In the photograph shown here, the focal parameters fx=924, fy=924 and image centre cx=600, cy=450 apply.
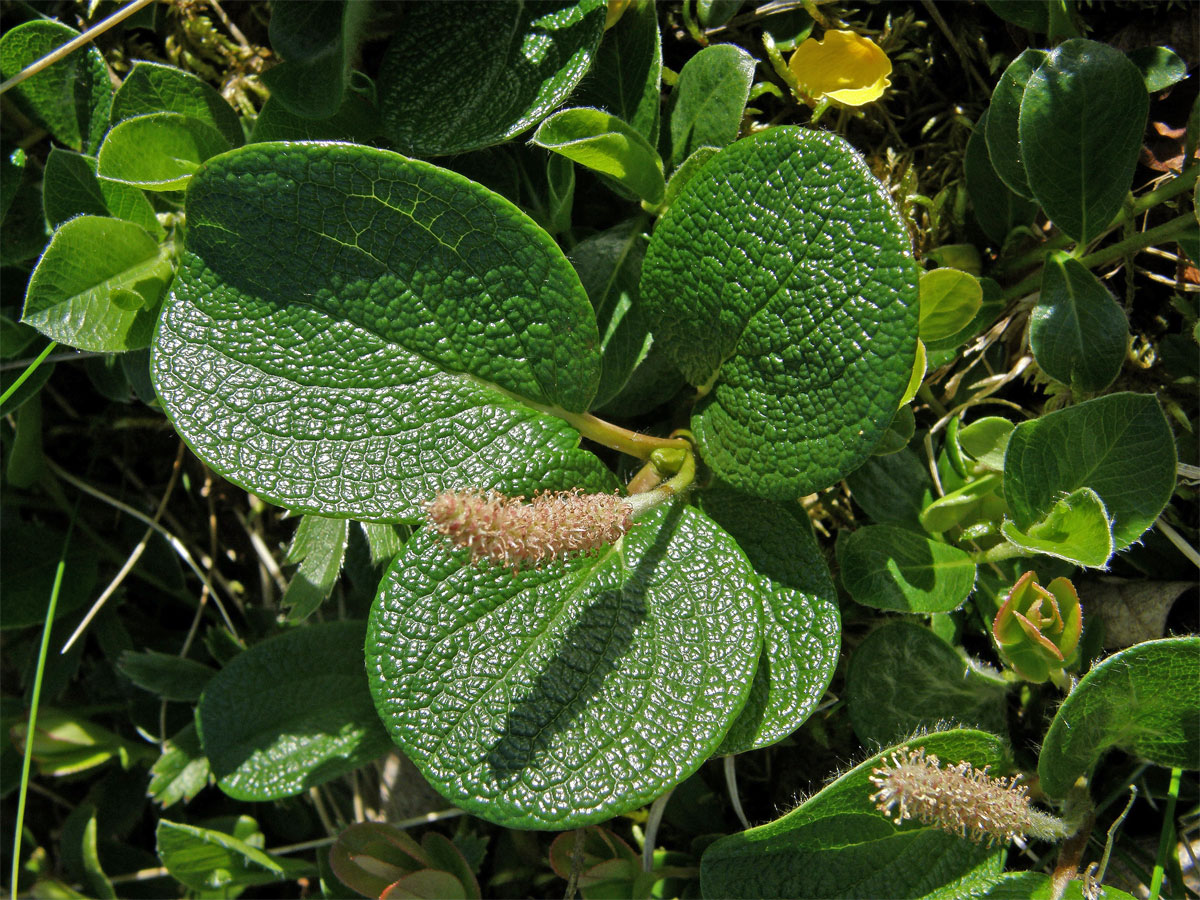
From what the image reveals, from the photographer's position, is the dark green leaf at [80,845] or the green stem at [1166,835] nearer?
the green stem at [1166,835]

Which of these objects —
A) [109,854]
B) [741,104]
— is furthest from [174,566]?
[741,104]

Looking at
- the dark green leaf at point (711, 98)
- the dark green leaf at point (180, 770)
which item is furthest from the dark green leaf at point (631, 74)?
the dark green leaf at point (180, 770)

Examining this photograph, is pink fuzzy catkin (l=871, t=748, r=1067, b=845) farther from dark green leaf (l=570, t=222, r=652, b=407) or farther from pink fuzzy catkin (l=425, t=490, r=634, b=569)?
dark green leaf (l=570, t=222, r=652, b=407)

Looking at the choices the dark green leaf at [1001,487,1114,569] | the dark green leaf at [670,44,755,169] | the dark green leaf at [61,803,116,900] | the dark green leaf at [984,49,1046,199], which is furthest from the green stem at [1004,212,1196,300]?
the dark green leaf at [61,803,116,900]

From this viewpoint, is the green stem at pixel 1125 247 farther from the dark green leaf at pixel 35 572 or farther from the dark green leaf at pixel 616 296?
the dark green leaf at pixel 35 572

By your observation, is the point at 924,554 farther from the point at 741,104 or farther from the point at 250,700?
the point at 250,700

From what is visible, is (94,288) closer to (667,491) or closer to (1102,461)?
(667,491)

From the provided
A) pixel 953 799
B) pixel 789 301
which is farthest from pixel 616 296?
pixel 953 799
